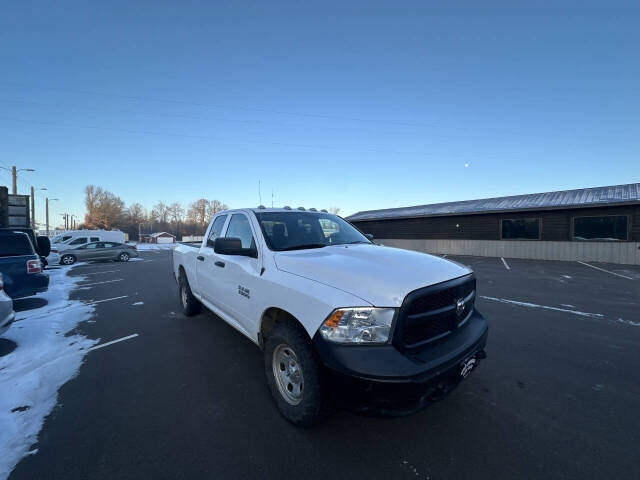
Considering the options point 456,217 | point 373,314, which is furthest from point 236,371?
point 456,217

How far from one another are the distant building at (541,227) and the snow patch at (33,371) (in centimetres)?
2252

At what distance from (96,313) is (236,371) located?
177 inches

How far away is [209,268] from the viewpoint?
404 cm

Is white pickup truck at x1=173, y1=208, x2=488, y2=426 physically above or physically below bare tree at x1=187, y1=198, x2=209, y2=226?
below

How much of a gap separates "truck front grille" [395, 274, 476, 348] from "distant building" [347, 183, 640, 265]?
19722mm

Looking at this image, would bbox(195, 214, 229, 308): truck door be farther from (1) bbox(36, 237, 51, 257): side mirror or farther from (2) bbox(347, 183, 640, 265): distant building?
(2) bbox(347, 183, 640, 265): distant building

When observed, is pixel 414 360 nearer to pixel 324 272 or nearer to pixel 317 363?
pixel 317 363

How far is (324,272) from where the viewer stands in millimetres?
2246

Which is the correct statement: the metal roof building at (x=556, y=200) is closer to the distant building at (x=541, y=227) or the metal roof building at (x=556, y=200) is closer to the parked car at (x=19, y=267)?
the distant building at (x=541, y=227)

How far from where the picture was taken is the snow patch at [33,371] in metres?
2.21

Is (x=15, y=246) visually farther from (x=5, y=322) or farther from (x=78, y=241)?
(x=78, y=241)

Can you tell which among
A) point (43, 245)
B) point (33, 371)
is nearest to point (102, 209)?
point (43, 245)

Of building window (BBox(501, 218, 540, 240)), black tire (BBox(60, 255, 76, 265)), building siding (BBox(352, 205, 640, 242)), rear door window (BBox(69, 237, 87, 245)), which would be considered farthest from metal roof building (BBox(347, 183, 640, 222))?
rear door window (BBox(69, 237, 87, 245))

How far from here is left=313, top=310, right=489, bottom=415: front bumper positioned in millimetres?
1799
